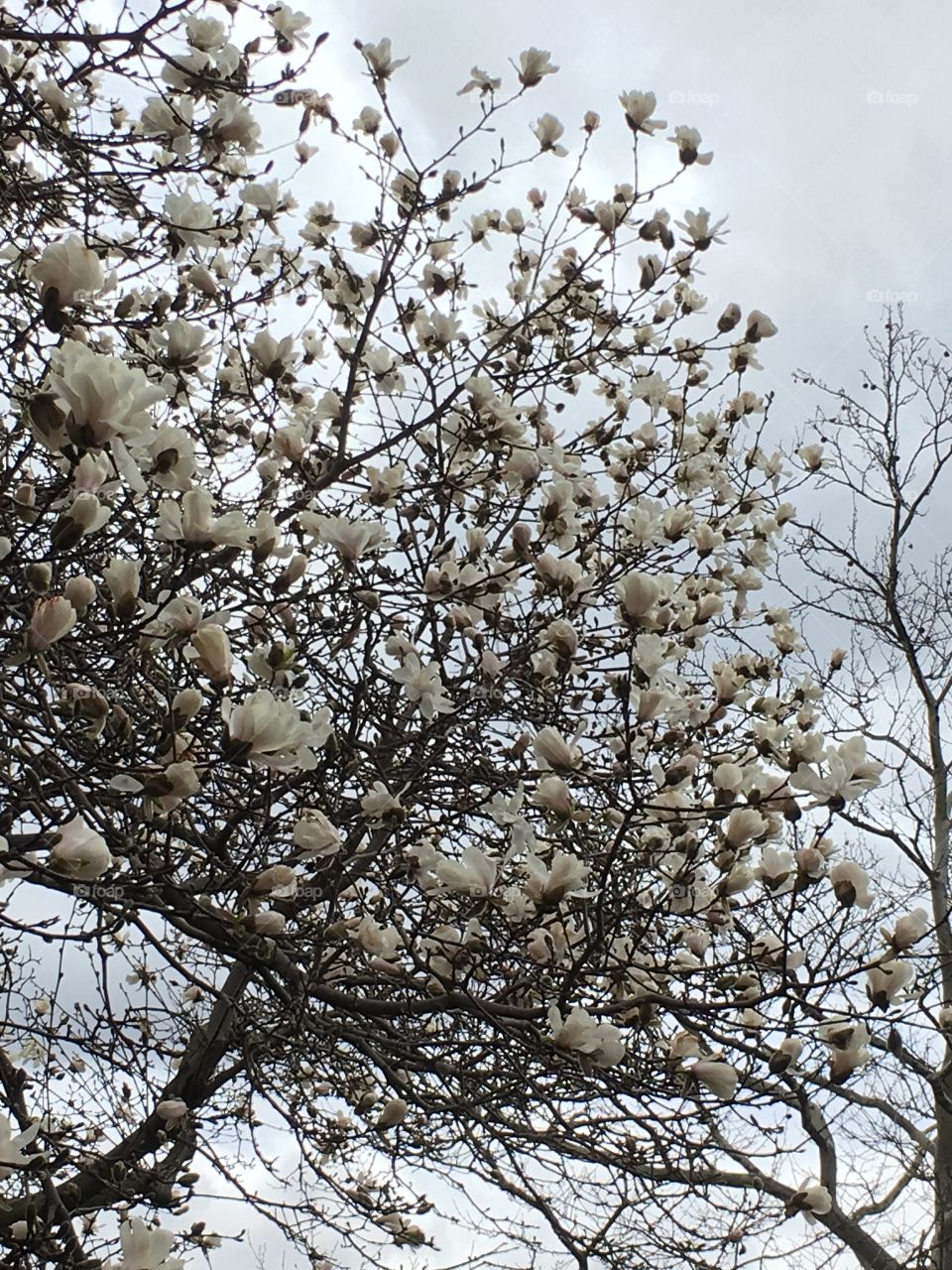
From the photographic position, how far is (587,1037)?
173cm

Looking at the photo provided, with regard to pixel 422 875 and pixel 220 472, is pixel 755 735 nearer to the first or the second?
pixel 422 875

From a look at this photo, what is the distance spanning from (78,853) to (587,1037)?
0.92m

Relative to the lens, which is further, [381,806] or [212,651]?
[381,806]

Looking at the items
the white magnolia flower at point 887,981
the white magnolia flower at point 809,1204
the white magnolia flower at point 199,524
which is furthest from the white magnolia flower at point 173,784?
the white magnolia flower at point 809,1204

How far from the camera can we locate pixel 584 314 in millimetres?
3238

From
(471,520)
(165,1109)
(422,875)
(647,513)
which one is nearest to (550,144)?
(471,520)

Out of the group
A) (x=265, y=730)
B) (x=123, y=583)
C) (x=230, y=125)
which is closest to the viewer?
(x=265, y=730)

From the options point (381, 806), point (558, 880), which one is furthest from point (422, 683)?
point (558, 880)

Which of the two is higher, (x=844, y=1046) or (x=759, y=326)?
(x=759, y=326)

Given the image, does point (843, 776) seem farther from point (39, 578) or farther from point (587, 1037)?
point (39, 578)

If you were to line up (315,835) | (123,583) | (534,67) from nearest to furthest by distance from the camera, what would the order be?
(123,583), (315,835), (534,67)

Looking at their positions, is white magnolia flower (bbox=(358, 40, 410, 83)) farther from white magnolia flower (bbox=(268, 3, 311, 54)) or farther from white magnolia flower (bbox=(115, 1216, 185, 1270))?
white magnolia flower (bbox=(115, 1216, 185, 1270))

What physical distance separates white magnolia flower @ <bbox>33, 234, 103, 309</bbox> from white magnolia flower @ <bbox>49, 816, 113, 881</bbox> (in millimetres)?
733

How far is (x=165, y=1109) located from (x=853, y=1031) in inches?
56.2
